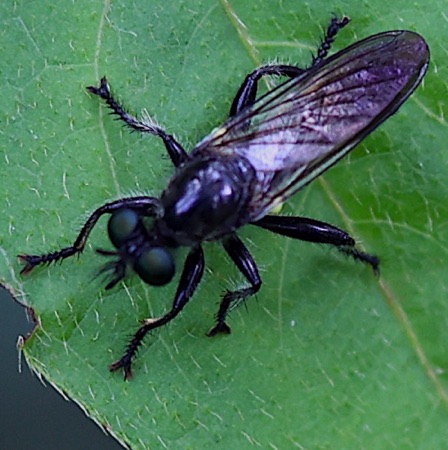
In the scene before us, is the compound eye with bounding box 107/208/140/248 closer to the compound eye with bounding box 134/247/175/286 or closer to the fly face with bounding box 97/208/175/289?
the fly face with bounding box 97/208/175/289

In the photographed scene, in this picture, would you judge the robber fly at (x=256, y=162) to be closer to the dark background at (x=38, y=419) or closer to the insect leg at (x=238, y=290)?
the insect leg at (x=238, y=290)

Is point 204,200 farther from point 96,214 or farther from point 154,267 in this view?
point 96,214

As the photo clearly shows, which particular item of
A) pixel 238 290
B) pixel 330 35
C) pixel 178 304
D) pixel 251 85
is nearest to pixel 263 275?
pixel 238 290

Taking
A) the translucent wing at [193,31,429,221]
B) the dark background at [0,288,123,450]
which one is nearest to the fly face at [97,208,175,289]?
the translucent wing at [193,31,429,221]

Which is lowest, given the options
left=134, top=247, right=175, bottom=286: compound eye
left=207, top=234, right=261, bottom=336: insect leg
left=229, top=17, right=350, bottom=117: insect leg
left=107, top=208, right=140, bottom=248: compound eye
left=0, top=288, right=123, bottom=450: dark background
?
left=0, top=288, right=123, bottom=450: dark background

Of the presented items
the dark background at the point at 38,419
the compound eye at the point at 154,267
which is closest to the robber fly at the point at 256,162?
the compound eye at the point at 154,267

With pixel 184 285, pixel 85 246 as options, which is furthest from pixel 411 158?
pixel 85 246
